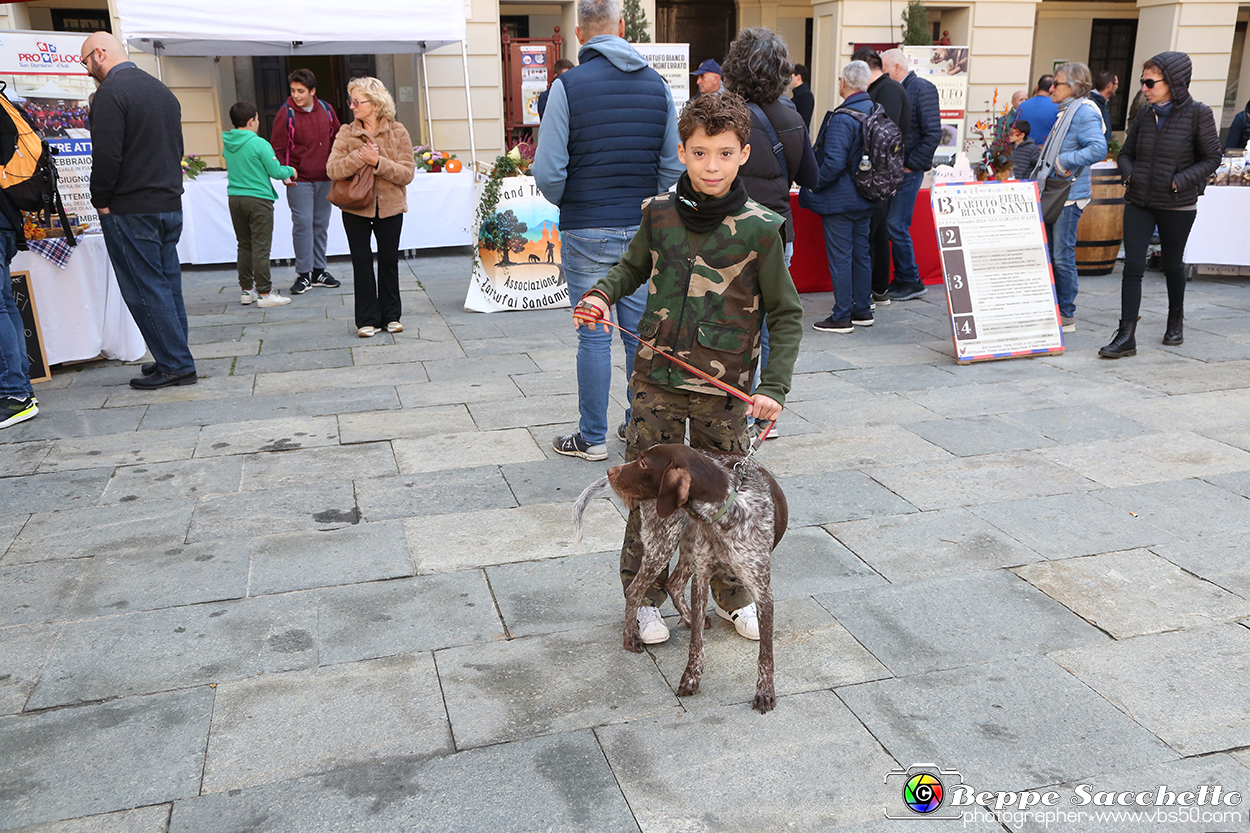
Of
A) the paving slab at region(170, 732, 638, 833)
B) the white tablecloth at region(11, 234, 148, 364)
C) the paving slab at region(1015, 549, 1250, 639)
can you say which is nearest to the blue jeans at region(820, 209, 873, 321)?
the paving slab at region(1015, 549, 1250, 639)

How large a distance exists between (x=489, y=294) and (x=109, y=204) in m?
3.13

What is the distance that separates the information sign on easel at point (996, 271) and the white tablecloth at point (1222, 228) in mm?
3291

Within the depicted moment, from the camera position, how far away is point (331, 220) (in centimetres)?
1064

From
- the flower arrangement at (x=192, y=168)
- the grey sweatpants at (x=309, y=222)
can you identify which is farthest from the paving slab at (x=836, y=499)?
the flower arrangement at (x=192, y=168)

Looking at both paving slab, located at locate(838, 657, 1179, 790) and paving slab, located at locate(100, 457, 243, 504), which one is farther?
paving slab, located at locate(100, 457, 243, 504)

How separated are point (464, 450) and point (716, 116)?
107 inches

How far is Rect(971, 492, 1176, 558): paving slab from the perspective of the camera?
3.84 meters

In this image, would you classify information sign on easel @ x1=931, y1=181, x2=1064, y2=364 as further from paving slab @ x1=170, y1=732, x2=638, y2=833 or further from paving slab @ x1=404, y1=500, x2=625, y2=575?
paving slab @ x1=170, y1=732, x2=638, y2=833

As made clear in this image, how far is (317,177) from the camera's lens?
9.02m

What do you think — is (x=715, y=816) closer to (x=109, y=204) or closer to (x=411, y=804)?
(x=411, y=804)

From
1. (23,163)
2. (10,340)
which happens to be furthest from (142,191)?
(10,340)

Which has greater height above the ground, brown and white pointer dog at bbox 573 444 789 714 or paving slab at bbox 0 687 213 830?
brown and white pointer dog at bbox 573 444 789 714

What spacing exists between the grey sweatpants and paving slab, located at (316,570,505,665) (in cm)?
633

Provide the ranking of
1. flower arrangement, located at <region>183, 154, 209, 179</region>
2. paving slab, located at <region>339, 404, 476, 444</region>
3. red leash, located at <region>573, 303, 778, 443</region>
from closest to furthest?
1. red leash, located at <region>573, 303, 778, 443</region>
2. paving slab, located at <region>339, 404, 476, 444</region>
3. flower arrangement, located at <region>183, 154, 209, 179</region>
